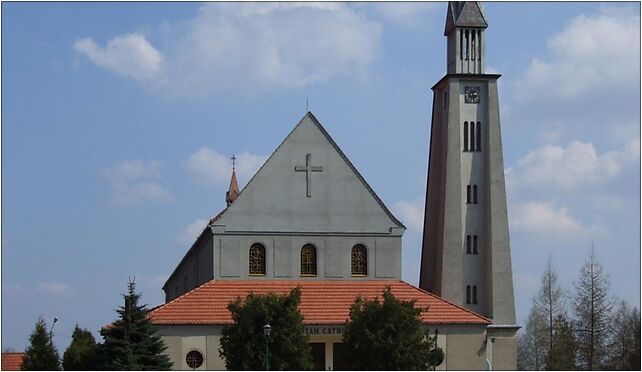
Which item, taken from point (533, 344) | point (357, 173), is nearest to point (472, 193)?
point (357, 173)

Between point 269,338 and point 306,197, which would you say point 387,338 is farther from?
point 306,197

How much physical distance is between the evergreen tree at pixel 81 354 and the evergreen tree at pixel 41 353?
83cm

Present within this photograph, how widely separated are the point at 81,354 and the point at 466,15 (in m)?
27.9

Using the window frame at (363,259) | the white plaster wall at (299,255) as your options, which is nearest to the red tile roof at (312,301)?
the white plaster wall at (299,255)

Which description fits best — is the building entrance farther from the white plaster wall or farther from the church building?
the white plaster wall

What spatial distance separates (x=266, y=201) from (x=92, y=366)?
13398 millimetres

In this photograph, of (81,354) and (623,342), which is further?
(623,342)

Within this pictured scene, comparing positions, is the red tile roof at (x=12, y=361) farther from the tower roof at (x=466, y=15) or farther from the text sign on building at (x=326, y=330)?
the tower roof at (x=466, y=15)

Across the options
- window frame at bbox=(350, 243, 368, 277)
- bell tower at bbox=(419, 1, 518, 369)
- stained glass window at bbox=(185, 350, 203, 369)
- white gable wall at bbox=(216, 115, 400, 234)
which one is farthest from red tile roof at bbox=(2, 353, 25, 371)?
bell tower at bbox=(419, 1, 518, 369)

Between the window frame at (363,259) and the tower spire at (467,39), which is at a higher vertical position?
the tower spire at (467,39)

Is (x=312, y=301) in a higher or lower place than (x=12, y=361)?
higher

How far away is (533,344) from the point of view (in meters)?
96.8

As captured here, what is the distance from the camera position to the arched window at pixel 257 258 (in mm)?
65312

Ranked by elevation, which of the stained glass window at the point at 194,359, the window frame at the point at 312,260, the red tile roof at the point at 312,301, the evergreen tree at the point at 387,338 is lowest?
the stained glass window at the point at 194,359
